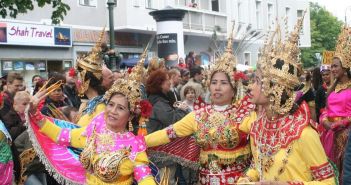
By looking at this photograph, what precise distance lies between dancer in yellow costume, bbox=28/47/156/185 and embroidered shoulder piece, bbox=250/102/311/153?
93cm

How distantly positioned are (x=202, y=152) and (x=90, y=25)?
658 inches

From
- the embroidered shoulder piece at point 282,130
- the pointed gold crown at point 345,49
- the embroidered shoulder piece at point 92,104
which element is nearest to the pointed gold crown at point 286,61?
the embroidered shoulder piece at point 282,130

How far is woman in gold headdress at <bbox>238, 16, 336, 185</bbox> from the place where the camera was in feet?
11.9

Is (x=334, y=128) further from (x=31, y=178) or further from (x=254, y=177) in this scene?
(x=31, y=178)

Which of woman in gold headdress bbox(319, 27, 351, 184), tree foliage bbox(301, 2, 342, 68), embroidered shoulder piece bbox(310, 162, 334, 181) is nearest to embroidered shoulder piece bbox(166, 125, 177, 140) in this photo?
embroidered shoulder piece bbox(310, 162, 334, 181)

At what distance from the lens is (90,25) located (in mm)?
21125

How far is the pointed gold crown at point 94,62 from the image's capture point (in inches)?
220

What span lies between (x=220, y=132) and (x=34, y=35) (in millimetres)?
14269

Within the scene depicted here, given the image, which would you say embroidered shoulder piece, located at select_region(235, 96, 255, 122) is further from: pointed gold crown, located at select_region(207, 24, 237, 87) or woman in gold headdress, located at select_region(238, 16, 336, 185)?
woman in gold headdress, located at select_region(238, 16, 336, 185)

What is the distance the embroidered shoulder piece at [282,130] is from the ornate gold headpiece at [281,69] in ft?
0.34

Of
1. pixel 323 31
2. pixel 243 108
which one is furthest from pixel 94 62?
pixel 323 31

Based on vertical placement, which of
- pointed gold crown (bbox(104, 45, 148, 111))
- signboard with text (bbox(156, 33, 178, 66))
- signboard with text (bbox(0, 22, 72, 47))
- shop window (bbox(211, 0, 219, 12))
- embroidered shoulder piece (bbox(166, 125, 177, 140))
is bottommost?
embroidered shoulder piece (bbox(166, 125, 177, 140))

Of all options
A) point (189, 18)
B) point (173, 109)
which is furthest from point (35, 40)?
point (173, 109)

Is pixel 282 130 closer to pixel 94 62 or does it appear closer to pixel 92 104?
pixel 92 104
